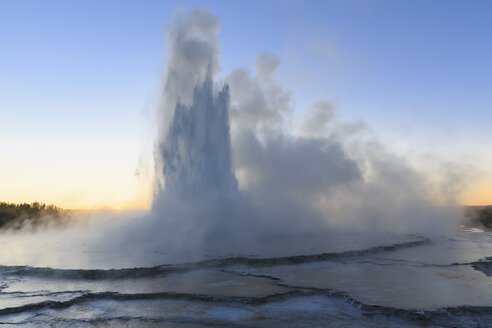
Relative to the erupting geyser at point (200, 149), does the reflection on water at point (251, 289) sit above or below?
below

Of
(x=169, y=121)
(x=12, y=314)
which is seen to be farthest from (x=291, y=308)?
(x=169, y=121)

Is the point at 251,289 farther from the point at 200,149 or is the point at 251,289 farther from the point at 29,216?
the point at 29,216

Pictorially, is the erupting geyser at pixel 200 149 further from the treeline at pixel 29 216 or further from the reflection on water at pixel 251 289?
the treeline at pixel 29 216

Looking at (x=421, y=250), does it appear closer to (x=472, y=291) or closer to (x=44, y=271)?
(x=472, y=291)

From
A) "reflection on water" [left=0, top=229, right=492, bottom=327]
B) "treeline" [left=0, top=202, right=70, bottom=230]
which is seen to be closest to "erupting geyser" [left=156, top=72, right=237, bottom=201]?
"reflection on water" [left=0, top=229, right=492, bottom=327]

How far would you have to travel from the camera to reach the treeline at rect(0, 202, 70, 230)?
105ft

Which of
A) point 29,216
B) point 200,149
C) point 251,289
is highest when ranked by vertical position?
point 200,149

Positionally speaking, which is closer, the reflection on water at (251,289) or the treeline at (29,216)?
the reflection on water at (251,289)

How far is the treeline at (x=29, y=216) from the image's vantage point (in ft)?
105

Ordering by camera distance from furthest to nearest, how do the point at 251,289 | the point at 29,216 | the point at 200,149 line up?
the point at 29,216
the point at 200,149
the point at 251,289

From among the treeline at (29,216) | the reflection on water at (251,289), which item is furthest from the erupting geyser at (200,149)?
the treeline at (29,216)

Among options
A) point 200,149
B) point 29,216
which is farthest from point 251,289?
point 29,216

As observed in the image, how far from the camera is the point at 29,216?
35562 mm

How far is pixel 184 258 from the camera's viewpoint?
43.8 feet
